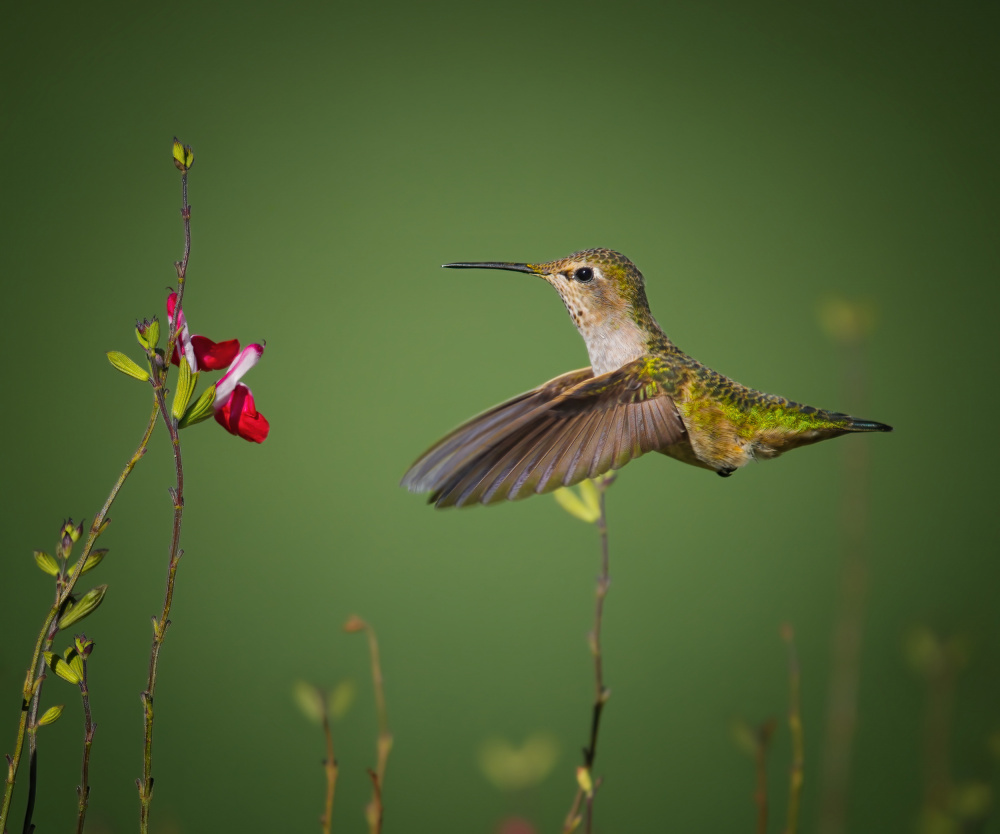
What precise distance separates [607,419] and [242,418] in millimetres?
234

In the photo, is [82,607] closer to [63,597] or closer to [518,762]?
[63,597]

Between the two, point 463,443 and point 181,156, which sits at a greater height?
point 181,156

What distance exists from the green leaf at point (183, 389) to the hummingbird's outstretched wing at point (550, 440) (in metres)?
0.14

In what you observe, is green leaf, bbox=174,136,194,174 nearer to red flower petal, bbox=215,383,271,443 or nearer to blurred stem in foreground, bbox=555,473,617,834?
red flower petal, bbox=215,383,271,443

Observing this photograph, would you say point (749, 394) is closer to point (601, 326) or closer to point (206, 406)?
point (601, 326)

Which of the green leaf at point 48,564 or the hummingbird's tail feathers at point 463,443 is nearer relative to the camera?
the green leaf at point 48,564

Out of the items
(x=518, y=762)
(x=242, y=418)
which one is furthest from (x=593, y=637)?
(x=242, y=418)

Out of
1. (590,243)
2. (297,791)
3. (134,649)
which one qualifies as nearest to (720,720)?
(297,791)

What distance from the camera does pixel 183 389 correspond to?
1.21 ft

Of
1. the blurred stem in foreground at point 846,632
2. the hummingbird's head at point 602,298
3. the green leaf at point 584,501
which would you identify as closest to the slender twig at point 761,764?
the blurred stem in foreground at point 846,632

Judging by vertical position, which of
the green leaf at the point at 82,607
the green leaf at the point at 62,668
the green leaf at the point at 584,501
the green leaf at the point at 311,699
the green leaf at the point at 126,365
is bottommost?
the green leaf at the point at 311,699

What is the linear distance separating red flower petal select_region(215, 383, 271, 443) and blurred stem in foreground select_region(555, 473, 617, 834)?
0.18 metres

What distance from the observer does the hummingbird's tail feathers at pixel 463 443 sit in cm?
47

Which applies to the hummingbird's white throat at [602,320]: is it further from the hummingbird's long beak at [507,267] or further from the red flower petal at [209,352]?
the red flower petal at [209,352]
